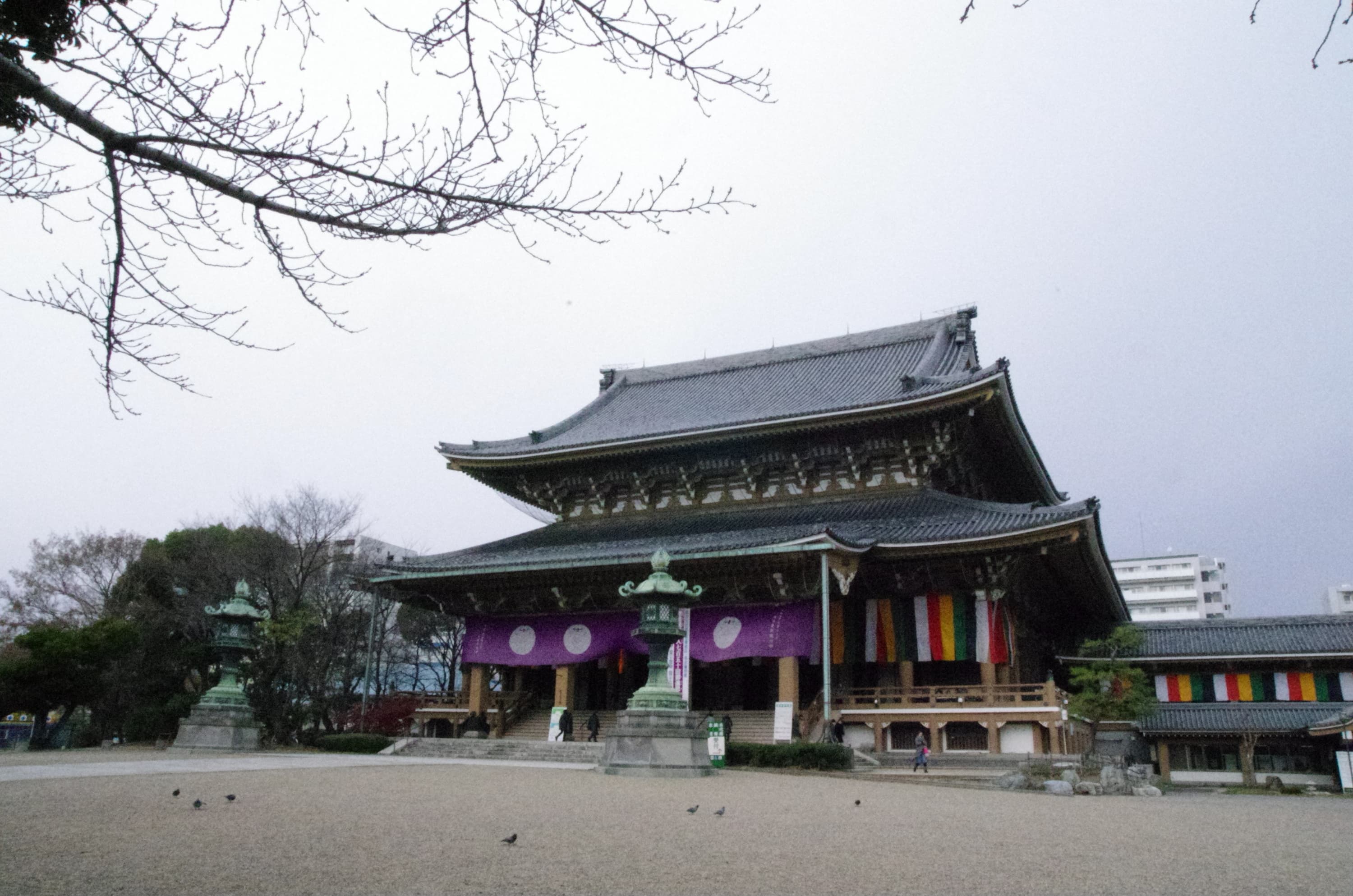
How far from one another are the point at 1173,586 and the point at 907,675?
8832 centimetres

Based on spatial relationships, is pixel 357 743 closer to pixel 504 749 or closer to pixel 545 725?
pixel 504 749

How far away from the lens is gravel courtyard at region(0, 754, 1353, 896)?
5.64 m

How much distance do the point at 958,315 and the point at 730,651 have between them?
12992mm

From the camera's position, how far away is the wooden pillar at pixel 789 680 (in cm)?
2084

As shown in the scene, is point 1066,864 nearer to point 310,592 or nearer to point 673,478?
point 673,478

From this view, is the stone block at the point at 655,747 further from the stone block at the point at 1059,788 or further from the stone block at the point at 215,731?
the stone block at the point at 215,731

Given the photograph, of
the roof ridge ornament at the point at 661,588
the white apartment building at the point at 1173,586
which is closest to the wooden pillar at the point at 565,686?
the roof ridge ornament at the point at 661,588

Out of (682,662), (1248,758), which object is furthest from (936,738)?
(1248,758)

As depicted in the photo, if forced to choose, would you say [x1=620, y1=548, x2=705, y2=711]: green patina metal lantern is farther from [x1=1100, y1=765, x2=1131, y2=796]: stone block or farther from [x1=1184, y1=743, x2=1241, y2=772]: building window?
[x1=1184, y1=743, x2=1241, y2=772]: building window

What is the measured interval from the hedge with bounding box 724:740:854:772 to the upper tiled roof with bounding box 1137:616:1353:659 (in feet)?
53.9

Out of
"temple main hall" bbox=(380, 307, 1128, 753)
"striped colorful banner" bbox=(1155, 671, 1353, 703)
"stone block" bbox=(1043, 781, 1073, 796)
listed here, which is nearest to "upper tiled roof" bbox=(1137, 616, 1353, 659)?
"striped colorful banner" bbox=(1155, 671, 1353, 703)

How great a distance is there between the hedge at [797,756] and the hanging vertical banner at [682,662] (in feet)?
11.6

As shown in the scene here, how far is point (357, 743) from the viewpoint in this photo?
2273cm

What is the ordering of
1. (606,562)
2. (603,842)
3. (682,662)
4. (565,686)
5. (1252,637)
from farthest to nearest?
(1252,637), (565,686), (606,562), (682,662), (603,842)
